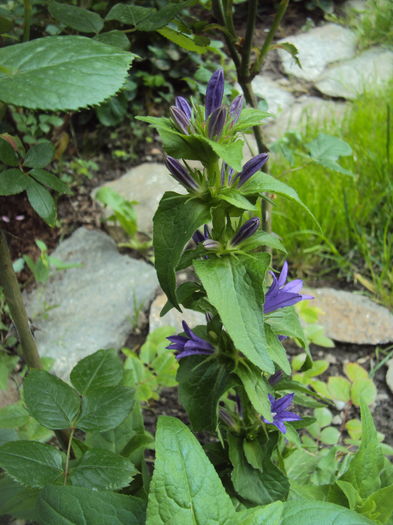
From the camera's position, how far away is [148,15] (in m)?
0.93

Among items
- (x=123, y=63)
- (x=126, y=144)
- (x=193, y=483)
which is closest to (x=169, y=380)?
(x=193, y=483)

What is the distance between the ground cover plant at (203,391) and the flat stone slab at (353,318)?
2.56ft

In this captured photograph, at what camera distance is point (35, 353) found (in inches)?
43.1

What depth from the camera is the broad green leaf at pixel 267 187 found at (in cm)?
76

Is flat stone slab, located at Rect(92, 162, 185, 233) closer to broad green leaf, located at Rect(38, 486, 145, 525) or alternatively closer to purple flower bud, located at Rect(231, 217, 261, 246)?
purple flower bud, located at Rect(231, 217, 261, 246)

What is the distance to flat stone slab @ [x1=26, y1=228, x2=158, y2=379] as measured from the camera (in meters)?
2.04

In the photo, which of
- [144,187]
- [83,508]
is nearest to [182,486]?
[83,508]

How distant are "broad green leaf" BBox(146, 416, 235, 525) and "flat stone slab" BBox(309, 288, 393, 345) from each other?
1.39 metres

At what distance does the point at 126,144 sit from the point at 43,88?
9.04 ft

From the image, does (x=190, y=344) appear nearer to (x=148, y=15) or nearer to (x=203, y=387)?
(x=203, y=387)

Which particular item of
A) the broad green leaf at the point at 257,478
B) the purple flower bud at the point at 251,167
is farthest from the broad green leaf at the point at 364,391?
the purple flower bud at the point at 251,167

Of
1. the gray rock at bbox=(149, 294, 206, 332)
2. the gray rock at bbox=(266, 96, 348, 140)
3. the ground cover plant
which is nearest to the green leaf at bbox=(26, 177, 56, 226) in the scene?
the ground cover plant

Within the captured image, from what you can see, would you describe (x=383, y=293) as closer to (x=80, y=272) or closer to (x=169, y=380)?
(x=169, y=380)

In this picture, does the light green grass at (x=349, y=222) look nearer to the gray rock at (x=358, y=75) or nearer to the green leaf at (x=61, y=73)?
the gray rock at (x=358, y=75)
